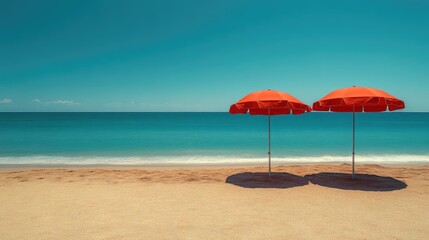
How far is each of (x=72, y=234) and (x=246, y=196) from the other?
3.23 m

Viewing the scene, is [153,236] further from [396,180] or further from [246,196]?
[396,180]

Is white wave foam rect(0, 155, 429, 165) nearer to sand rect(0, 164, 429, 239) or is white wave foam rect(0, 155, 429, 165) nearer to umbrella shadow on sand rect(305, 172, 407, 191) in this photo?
sand rect(0, 164, 429, 239)

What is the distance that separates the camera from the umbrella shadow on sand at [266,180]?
20.7ft

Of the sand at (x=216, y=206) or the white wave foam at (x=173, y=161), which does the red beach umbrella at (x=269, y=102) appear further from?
the white wave foam at (x=173, y=161)

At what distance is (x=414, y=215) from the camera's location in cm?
424

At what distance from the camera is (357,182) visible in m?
6.48

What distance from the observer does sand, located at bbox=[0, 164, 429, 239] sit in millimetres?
3650

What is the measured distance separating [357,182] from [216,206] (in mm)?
4011

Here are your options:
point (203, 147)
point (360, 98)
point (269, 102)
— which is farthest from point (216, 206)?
point (203, 147)

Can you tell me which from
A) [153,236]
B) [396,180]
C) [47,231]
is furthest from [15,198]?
[396,180]

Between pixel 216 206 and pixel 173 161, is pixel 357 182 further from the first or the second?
pixel 173 161

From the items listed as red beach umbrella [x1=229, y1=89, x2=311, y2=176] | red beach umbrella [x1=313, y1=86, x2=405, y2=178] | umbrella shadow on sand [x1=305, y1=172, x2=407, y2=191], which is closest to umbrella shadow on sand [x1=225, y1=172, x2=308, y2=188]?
umbrella shadow on sand [x1=305, y1=172, x2=407, y2=191]

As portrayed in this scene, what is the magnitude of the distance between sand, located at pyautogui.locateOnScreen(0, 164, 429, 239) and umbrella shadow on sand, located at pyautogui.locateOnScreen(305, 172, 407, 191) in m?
0.02

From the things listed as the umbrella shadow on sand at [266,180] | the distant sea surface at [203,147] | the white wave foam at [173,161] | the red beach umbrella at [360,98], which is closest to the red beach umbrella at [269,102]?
the red beach umbrella at [360,98]
